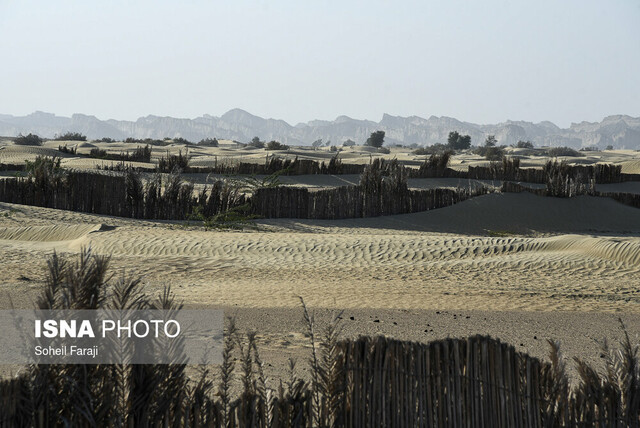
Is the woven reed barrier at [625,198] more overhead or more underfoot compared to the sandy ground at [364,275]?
more overhead

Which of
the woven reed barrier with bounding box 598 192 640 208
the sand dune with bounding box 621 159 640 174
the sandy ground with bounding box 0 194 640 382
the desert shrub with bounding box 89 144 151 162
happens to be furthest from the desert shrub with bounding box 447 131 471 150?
the sandy ground with bounding box 0 194 640 382

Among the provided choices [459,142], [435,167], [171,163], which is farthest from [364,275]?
[459,142]

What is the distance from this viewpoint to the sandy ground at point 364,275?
24.1ft

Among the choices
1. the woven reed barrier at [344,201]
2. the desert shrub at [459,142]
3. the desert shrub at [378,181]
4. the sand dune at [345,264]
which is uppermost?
the desert shrub at [459,142]

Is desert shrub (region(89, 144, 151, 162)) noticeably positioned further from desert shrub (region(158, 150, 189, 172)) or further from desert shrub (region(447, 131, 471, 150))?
desert shrub (region(447, 131, 471, 150))

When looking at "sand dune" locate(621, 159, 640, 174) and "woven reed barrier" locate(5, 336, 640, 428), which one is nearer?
"woven reed barrier" locate(5, 336, 640, 428)

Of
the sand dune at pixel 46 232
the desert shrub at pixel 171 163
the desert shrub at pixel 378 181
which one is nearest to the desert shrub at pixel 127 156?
the desert shrub at pixel 171 163

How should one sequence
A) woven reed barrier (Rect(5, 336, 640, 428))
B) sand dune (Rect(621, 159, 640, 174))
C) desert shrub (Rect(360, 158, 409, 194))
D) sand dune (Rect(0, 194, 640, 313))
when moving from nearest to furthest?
woven reed barrier (Rect(5, 336, 640, 428)) < sand dune (Rect(0, 194, 640, 313)) < desert shrub (Rect(360, 158, 409, 194)) < sand dune (Rect(621, 159, 640, 174))

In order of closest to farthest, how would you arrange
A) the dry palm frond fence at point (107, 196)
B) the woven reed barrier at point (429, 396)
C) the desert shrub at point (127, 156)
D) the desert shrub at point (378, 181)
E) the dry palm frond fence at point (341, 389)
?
the dry palm frond fence at point (341, 389) < the woven reed barrier at point (429, 396) < the dry palm frond fence at point (107, 196) < the desert shrub at point (378, 181) < the desert shrub at point (127, 156)

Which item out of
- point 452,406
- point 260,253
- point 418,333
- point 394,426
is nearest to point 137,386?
point 394,426

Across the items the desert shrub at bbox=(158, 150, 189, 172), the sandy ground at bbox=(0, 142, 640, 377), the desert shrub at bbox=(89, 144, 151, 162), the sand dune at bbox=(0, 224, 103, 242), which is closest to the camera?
the sandy ground at bbox=(0, 142, 640, 377)

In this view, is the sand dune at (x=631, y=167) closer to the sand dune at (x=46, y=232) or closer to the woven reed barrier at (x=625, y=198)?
the woven reed barrier at (x=625, y=198)

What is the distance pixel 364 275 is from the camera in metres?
10.9

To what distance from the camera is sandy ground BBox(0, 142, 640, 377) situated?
24.1ft
